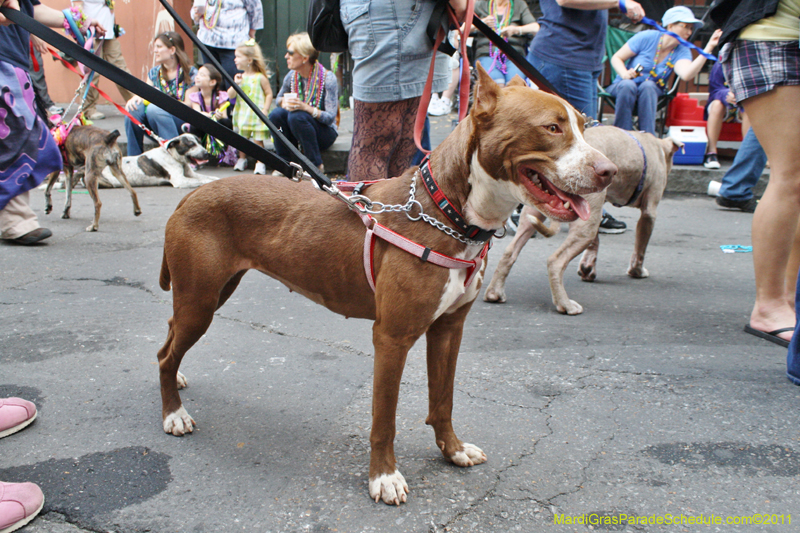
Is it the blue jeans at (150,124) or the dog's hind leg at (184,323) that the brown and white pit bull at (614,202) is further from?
the blue jeans at (150,124)

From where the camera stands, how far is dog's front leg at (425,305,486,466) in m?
2.32

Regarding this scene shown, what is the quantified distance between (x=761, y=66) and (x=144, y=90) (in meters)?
3.05

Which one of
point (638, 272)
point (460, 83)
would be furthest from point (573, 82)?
point (460, 83)

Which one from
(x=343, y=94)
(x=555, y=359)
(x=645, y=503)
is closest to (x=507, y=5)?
(x=343, y=94)

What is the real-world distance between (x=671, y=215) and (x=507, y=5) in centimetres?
373

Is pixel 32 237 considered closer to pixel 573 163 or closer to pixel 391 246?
pixel 391 246

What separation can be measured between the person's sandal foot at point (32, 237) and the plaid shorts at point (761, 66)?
535 cm

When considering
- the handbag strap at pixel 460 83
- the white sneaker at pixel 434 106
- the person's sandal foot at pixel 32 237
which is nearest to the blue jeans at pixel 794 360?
the handbag strap at pixel 460 83

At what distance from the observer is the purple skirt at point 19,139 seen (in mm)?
4648

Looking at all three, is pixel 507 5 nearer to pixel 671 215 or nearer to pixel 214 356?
pixel 671 215

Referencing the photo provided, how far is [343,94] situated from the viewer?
1359cm

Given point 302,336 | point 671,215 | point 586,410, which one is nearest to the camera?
point 586,410

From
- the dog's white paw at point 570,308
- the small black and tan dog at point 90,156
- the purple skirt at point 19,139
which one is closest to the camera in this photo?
the dog's white paw at point 570,308

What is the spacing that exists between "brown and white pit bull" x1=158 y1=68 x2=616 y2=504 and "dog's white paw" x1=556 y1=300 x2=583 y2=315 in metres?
1.97
